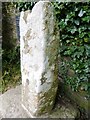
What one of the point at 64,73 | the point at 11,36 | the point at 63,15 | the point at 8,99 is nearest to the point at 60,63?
the point at 64,73

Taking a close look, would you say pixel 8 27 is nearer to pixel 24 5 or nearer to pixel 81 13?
pixel 24 5

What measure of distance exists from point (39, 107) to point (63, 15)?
1.01m

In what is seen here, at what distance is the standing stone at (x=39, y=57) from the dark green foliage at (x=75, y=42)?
0.46 m

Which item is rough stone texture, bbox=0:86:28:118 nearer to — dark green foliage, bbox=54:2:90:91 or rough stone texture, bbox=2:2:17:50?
dark green foliage, bbox=54:2:90:91

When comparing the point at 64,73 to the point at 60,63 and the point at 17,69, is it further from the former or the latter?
the point at 17,69

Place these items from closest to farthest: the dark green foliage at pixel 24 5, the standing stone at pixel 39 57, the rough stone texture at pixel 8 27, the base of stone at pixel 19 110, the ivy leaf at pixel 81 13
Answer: the standing stone at pixel 39 57, the base of stone at pixel 19 110, the ivy leaf at pixel 81 13, the dark green foliage at pixel 24 5, the rough stone texture at pixel 8 27

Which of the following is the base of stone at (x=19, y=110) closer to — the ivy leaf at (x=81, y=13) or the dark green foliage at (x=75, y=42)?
the dark green foliage at (x=75, y=42)

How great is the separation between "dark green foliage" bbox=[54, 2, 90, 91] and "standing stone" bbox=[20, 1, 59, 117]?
0.46 metres

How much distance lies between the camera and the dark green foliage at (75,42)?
2.24 metres

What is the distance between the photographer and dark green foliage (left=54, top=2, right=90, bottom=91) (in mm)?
2242

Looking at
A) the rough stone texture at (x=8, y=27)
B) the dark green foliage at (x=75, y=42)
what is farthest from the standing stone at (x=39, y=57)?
the rough stone texture at (x=8, y=27)

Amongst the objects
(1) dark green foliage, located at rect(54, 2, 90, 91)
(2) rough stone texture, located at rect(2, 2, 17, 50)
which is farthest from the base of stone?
(2) rough stone texture, located at rect(2, 2, 17, 50)

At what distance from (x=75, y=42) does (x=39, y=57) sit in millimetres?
728

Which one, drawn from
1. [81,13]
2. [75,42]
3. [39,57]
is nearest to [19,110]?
[39,57]
